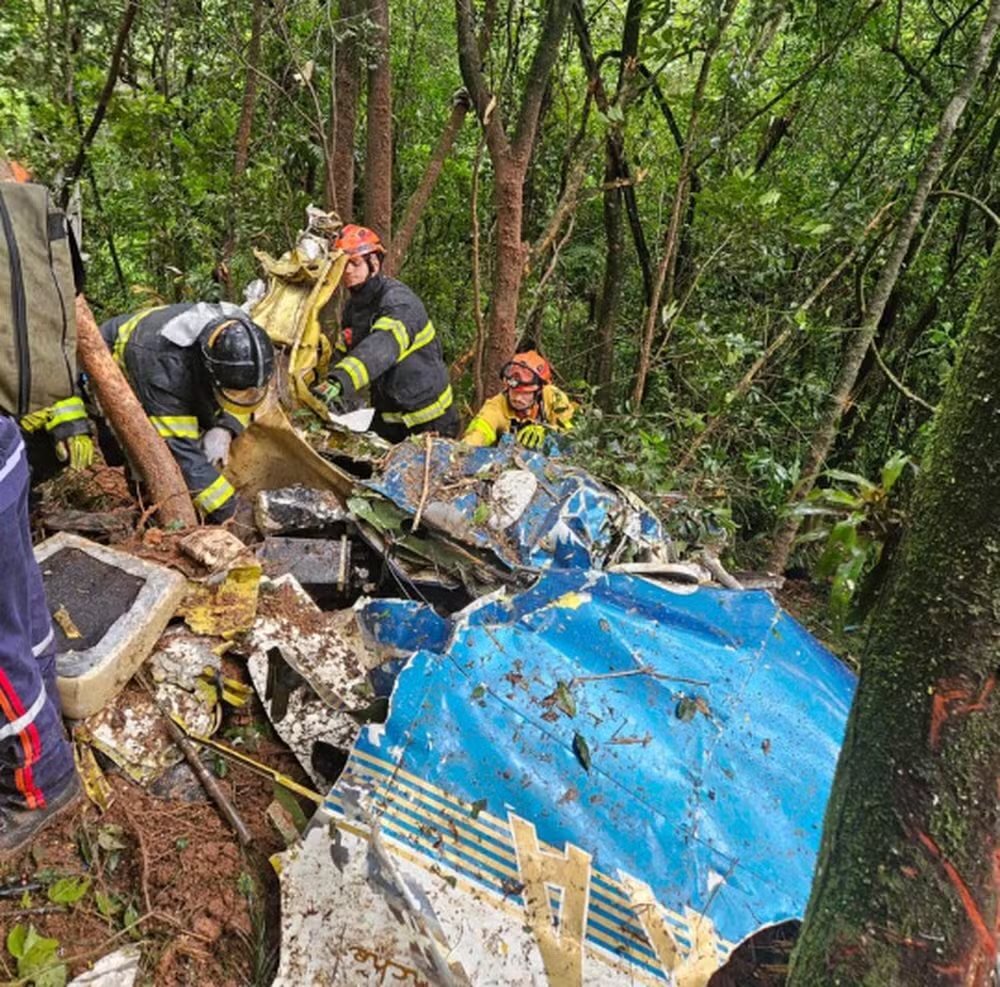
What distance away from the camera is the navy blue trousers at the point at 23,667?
172 centimetres

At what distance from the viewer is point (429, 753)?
6.34 ft

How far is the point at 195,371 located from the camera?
3.13 m

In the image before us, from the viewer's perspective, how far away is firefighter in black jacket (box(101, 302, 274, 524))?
298 cm

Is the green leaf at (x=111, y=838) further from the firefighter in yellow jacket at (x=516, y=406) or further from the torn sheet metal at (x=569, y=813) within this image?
the firefighter in yellow jacket at (x=516, y=406)

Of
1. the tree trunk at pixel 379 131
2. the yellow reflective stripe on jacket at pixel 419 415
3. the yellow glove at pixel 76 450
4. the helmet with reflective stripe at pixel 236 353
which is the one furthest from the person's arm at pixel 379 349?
the yellow glove at pixel 76 450

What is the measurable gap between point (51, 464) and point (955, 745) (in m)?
3.28

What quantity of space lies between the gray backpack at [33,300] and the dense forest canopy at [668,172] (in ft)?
7.95

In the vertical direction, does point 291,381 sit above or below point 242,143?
below

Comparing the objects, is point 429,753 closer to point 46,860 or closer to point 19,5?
point 46,860

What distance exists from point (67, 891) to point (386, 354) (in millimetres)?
2884

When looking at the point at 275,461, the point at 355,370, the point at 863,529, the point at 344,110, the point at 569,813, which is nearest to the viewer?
the point at 863,529

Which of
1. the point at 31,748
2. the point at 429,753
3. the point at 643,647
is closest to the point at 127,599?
the point at 31,748

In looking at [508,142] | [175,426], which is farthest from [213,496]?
[508,142]

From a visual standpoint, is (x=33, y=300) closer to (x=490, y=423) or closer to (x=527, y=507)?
(x=527, y=507)
